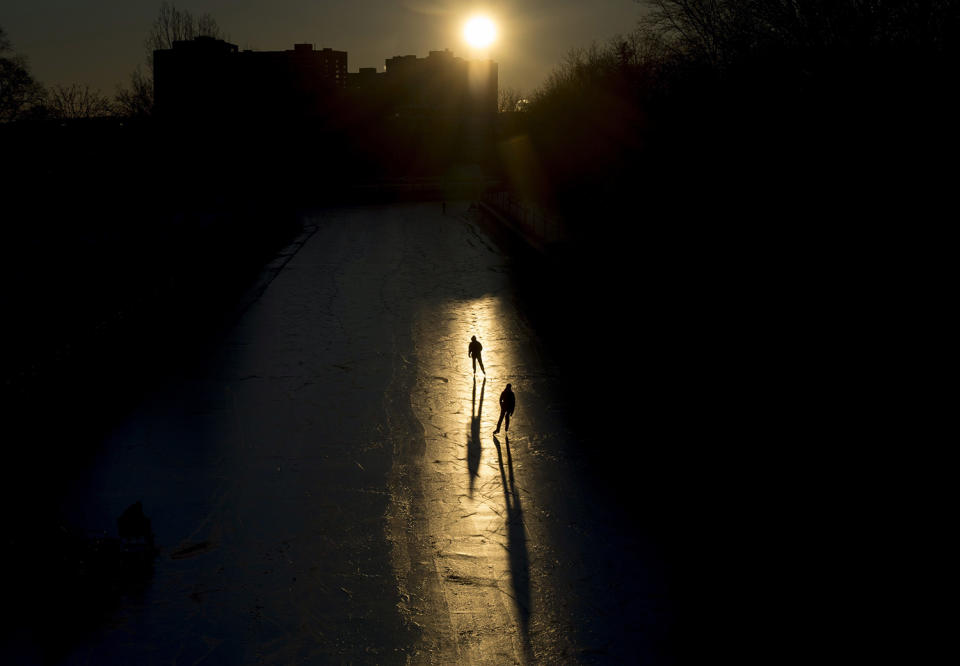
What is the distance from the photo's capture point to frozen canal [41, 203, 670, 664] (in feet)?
28.6

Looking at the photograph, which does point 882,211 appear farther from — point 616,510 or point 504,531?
point 504,531

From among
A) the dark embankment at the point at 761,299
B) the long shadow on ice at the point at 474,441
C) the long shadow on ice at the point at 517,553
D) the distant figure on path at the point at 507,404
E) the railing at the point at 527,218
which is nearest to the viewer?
the long shadow on ice at the point at 517,553

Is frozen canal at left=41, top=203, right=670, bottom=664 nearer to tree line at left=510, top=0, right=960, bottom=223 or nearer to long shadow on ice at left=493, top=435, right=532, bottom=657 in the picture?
long shadow on ice at left=493, top=435, right=532, bottom=657

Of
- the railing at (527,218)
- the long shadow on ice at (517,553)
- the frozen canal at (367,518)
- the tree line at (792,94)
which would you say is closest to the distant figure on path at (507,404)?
the frozen canal at (367,518)

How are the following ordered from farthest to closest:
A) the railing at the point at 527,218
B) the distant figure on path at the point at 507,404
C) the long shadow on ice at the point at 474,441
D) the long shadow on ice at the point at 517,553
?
1. the railing at the point at 527,218
2. the distant figure on path at the point at 507,404
3. the long shadow on ice at the point at 474,441
4. the long shadow on ice at the point at 517,553

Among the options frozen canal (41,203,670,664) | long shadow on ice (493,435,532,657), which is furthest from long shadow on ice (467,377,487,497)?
long shadow on ice (493,435,532,657)

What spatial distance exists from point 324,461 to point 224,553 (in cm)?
319

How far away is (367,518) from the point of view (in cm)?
1138

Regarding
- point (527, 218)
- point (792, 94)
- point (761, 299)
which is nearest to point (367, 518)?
point (761, 299)

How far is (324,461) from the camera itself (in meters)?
13.5

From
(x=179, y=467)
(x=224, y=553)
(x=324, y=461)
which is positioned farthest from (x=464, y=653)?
(x=179, y=467)

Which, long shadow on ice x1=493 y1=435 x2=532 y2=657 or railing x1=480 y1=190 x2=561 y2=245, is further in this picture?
railing x1=480 y1=190 x2=561 y2=245

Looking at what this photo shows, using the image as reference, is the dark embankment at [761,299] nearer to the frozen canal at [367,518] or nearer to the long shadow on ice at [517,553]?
the frozen canal at [367,518]

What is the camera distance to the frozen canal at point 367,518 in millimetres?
8719
